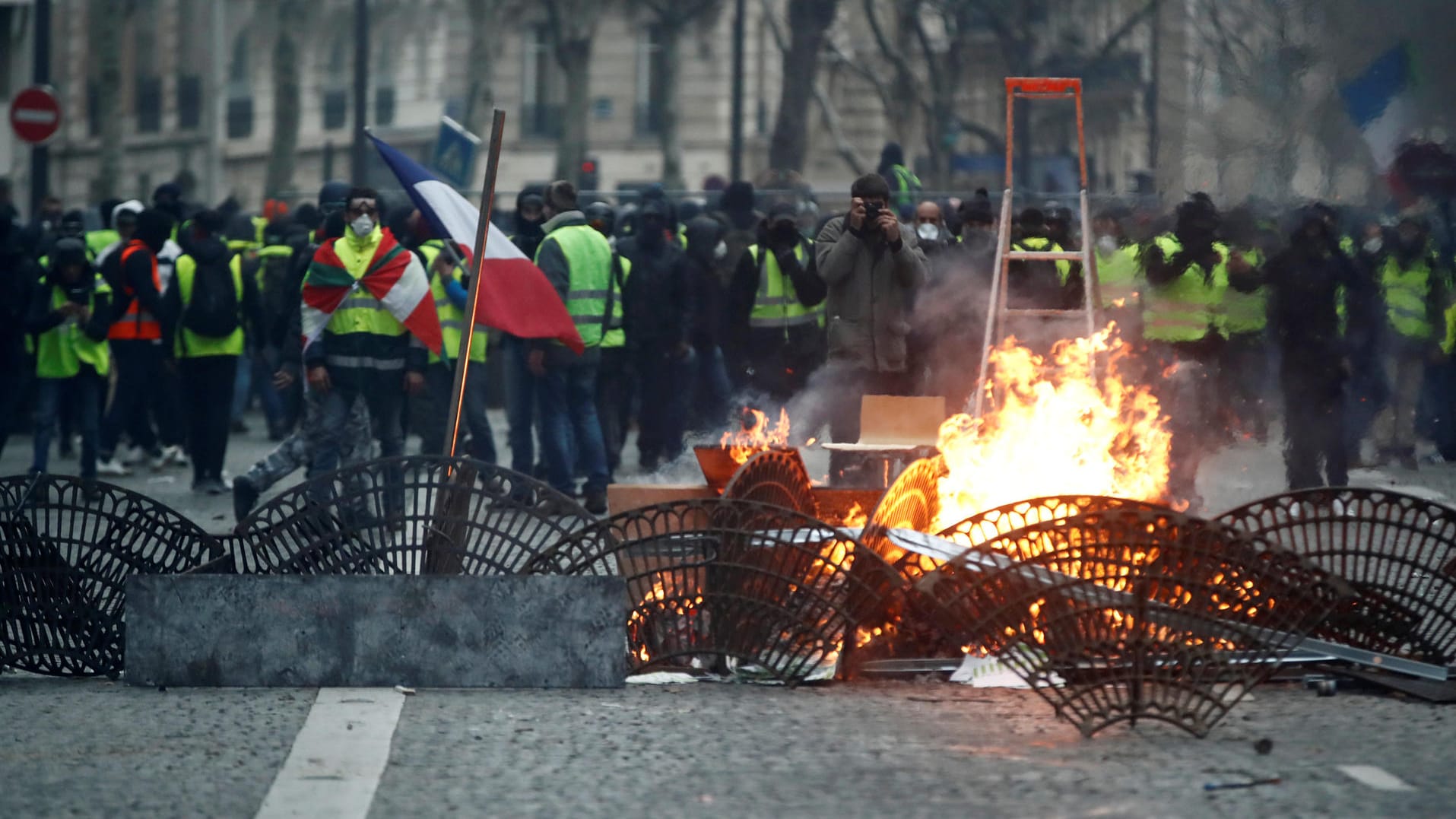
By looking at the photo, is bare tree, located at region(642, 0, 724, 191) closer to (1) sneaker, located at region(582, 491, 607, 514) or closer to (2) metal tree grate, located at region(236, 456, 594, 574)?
(1) sneaker, located at region(582, 491, 607, 514)

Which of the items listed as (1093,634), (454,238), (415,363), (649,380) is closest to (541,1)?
(649,380)

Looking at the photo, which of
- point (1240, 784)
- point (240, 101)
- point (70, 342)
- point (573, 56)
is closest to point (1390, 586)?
point (1240, 784)

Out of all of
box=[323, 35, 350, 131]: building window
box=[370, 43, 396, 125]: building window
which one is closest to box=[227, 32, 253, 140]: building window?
box=[323, 35, 350, 131]: building window

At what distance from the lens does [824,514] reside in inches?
333

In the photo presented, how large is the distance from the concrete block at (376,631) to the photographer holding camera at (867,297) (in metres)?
4.61

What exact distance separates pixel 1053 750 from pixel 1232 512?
4.93 ft

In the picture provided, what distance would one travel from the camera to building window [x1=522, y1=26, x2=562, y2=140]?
159ft

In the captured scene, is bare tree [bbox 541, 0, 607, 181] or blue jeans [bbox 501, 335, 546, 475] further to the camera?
bare tree [bbox 541, 0, 607, 181]

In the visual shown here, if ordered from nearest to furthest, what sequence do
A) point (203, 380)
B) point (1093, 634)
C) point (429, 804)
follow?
point (429, 804) < point (1093, 634) < point (203, 380)

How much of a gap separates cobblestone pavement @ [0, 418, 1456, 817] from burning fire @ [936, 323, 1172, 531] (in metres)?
1.77

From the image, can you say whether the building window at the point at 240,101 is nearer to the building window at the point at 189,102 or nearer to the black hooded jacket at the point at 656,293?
the building window at the point at 189,102

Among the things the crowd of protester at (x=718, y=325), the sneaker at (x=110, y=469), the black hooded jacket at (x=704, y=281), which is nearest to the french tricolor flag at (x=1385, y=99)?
the crowd of protester at (x=718, y=325)

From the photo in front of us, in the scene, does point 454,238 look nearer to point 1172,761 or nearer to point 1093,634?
point 1093,634

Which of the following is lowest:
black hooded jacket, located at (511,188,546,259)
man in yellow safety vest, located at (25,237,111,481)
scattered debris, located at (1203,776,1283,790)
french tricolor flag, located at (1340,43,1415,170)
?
scattered debris, located at (1203,776,1283,790)
